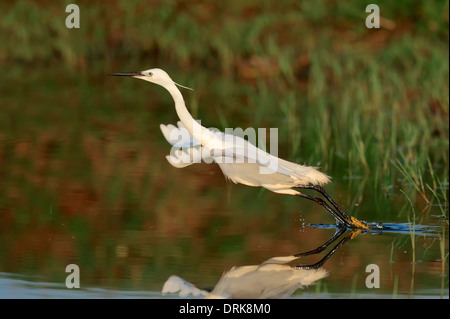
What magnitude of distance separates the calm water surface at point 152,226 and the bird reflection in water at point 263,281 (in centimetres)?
7

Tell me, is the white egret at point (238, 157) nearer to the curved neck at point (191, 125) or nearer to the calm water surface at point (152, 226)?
the curved neck at point (191, 125)

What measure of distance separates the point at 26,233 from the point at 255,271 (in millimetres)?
1661

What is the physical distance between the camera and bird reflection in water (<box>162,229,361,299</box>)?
6.06 metres

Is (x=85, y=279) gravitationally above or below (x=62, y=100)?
below

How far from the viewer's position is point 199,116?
43.2 ft

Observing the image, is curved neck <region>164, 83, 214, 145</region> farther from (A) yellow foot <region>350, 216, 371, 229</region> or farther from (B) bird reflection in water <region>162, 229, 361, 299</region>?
(A) yellow foot <region>350, 216, 371, 229</region>

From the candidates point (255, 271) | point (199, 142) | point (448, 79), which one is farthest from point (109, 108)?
point (255, 271)

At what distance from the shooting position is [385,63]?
16.7 m

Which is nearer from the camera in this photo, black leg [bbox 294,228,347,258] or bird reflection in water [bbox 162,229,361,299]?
bird reflection in water [bbox 162,229,361,299]

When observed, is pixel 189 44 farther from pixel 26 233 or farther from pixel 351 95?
pixel 26 233

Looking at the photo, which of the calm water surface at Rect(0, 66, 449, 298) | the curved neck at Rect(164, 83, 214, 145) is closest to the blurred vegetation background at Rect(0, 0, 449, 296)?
the calm water surface at Rect(0, 66, 449, 298)

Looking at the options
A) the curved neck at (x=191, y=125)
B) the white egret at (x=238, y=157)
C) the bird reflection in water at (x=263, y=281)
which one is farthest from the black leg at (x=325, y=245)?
the curved neck at (x=191, y=125)

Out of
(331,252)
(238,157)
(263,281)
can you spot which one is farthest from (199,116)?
(263,281)

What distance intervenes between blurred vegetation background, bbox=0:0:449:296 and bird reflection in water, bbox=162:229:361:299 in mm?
193
